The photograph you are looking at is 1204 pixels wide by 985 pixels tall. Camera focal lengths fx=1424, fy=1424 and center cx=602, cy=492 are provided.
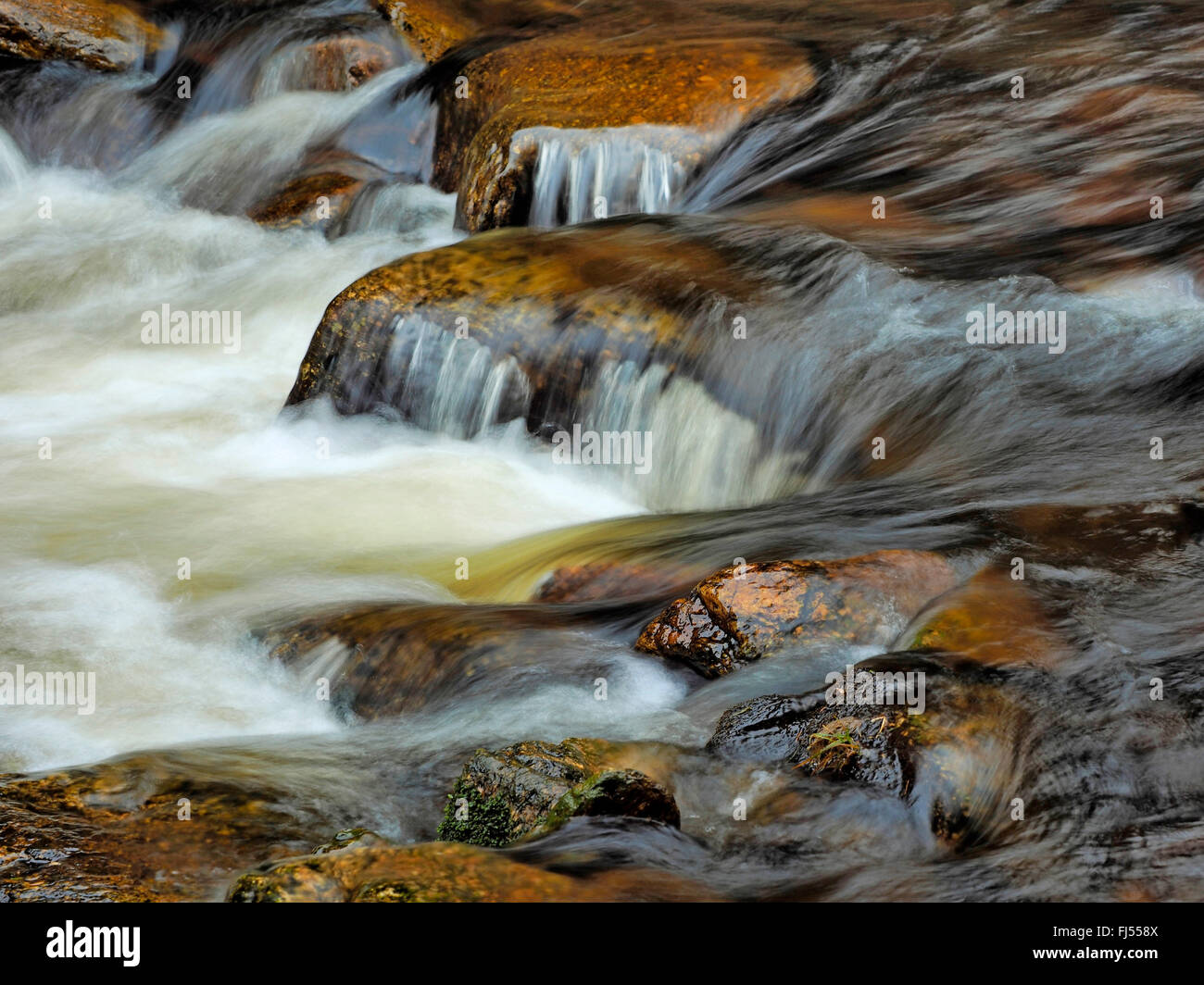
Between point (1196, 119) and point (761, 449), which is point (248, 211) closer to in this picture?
point (761, 449)

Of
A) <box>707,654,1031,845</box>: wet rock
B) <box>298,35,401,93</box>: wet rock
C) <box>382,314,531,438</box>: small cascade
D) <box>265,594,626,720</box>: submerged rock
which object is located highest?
<box>298,35,401,93</box>: wet rock

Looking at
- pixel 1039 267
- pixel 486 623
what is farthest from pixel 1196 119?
pixel 486 623

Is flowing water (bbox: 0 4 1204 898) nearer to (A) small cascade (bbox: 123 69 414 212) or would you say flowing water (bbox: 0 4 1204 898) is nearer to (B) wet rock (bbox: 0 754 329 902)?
(A) small cascade (bbox: 123 69 414 212)

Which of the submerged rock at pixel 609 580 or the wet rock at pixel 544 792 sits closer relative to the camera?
the wet rock at pixel 544 792

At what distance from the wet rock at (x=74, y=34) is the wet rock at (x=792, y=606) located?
12486 mm

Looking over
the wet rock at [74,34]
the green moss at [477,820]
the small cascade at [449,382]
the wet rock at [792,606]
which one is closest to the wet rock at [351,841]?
the green moss at [477,820]

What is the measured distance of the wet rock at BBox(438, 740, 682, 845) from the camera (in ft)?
12.8

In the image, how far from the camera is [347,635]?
19.0ft

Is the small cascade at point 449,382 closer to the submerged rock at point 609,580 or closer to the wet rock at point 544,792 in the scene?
the submerged rock at point 609,580

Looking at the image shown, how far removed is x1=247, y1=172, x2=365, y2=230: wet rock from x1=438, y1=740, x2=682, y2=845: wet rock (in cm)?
913

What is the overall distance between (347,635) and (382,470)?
279cm

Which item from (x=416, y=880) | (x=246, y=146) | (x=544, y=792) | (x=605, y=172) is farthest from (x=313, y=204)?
(x=416, y=880)

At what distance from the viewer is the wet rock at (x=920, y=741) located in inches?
157

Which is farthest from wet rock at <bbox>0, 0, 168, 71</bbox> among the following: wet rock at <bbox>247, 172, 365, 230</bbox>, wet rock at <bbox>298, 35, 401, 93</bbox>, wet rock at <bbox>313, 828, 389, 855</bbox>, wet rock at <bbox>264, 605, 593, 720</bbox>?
wet rock at <bbox>313, 828, 389, 855</bbox>
